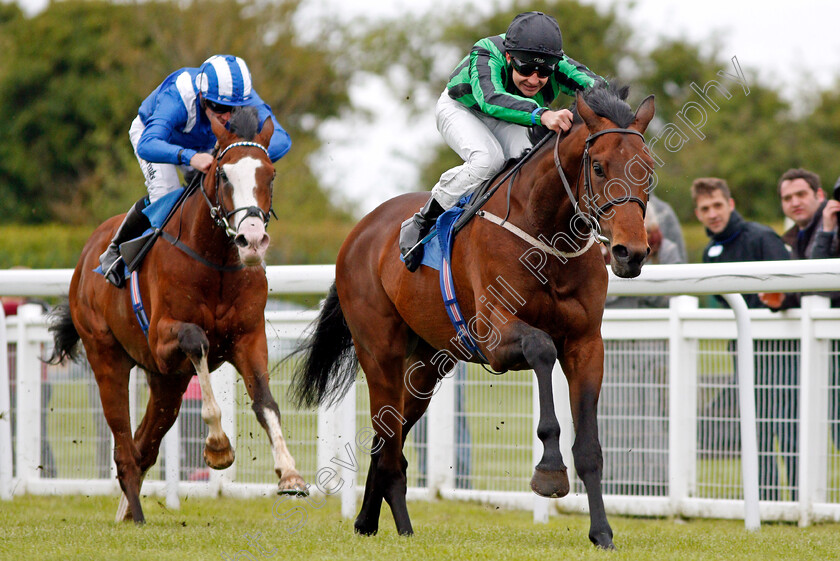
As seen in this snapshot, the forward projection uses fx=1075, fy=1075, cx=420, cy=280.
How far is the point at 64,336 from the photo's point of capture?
21.6ft

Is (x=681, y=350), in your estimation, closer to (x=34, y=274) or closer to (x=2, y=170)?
(x=34, y=274)

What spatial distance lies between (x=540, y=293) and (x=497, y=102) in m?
0.89

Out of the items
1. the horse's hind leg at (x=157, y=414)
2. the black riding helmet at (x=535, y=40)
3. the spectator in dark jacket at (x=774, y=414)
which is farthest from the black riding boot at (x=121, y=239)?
the spectator in dark jacket at (x=774, y=414)

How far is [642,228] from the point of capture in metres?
3.92

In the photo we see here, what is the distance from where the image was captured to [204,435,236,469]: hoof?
4.68 m

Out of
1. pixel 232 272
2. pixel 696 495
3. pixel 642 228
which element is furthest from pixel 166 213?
pixel 696 495

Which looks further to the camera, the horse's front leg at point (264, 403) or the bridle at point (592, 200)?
the horse's front leg at point (264, 403)

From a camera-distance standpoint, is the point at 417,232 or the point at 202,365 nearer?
the point at 202,365

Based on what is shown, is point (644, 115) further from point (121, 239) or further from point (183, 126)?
point (121, 239)

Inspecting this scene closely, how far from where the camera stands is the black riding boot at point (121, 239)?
18.7ft

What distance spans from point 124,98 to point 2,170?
4402 mm

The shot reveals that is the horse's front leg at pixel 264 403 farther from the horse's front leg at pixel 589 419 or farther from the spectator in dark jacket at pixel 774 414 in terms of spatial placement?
the spectator in dark jacket at pixel 774 414

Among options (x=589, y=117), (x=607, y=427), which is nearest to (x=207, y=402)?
(x=589, y=117)

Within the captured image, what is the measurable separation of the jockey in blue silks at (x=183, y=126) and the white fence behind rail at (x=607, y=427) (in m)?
0.91
